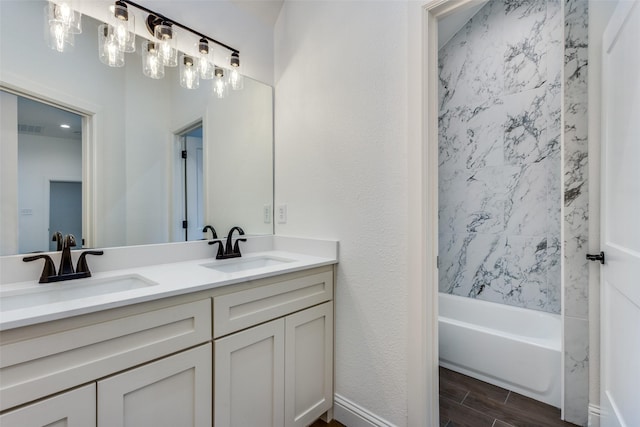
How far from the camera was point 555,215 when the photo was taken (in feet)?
6.93

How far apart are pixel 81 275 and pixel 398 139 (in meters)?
1.47

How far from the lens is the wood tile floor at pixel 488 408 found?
1.57m

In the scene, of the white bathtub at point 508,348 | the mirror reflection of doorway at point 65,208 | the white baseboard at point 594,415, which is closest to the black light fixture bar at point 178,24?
the mirror reflection of doorway at point 65,208

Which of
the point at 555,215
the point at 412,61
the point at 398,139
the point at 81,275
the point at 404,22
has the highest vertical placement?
the point at 404,22

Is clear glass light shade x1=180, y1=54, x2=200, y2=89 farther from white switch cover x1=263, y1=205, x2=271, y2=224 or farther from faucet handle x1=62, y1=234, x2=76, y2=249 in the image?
faucet handle x1=62, y1=234, x2=76, y2=249

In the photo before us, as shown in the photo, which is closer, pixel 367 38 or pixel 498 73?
pixel 367 38

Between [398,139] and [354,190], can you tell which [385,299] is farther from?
[398,139]

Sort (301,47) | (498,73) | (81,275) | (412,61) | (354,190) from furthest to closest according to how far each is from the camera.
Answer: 1. (498,73)
2. (301,47)
3. (354,190)
4. (412,61)
5. (81,275)

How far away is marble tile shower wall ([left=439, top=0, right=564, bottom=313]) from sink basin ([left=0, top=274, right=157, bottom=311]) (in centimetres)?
237

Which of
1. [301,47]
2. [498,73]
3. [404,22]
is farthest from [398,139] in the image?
[498,73]

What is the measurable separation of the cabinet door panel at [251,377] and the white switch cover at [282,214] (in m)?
0.75

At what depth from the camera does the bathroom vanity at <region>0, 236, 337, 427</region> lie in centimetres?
80

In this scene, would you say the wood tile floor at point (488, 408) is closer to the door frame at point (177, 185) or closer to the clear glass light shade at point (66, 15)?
the door frame at point (177, 185)

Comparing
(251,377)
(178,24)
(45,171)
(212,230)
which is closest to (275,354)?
(251,377)
